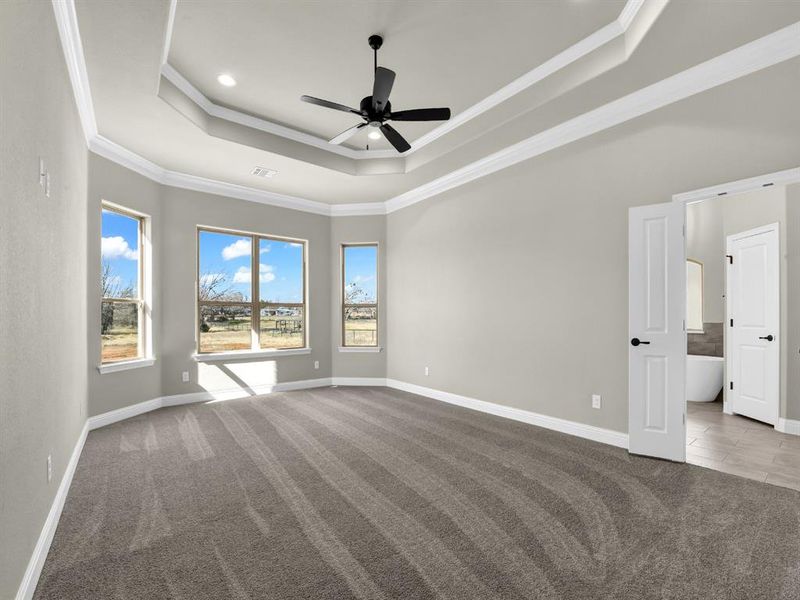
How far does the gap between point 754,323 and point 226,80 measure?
6063 millimetres

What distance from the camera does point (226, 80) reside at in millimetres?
3646

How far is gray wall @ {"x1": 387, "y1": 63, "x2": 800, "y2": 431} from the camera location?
3.04 metres

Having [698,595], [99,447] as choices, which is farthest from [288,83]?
[698,595]

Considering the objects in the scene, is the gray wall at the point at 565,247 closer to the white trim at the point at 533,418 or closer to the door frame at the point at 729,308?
the white trim at the point at 533,418

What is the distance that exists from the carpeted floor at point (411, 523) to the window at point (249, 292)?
2163 mm

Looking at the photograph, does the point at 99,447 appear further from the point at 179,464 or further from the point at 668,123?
the point at 668,123

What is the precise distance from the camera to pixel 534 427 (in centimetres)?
427

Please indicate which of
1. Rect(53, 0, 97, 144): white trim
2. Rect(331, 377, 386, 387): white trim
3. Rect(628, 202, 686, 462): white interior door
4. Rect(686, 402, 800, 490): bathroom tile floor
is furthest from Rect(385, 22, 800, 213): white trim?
Rect(53, 0, 97, 144): white trim

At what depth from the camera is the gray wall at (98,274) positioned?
423 cm

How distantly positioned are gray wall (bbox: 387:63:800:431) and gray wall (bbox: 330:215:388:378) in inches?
31.1

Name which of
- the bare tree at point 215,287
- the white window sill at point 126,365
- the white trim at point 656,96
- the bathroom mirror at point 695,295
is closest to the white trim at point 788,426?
the bathroom mirror at point 695,295

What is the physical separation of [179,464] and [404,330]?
369cm

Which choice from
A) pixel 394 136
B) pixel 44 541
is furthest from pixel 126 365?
pixel 394 136

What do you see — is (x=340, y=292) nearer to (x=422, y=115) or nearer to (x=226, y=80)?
(x=226, y=80)
